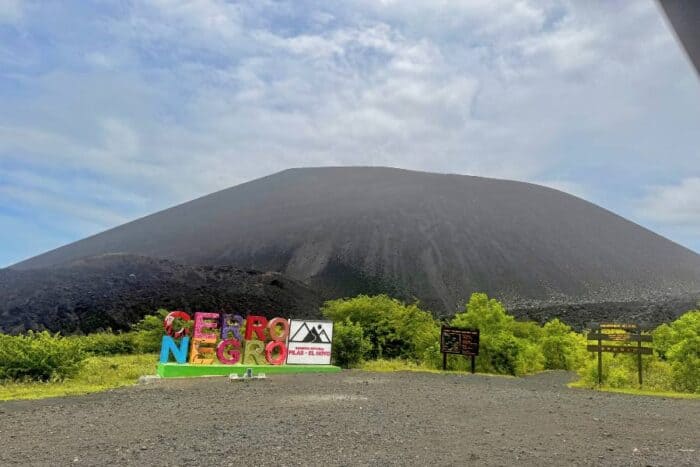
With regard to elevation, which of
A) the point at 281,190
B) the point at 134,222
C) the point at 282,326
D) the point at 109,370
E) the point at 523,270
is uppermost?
the point at 281,190

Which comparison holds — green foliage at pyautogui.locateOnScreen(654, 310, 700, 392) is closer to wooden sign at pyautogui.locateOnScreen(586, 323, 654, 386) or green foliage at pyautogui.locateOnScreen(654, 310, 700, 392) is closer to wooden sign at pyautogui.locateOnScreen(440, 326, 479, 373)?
wooden sign at pyautogui.locateOnScreen(586, 323, 654, 386)

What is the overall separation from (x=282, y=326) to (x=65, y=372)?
5.73 meters

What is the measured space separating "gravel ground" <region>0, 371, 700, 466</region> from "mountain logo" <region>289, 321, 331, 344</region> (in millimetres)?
5017

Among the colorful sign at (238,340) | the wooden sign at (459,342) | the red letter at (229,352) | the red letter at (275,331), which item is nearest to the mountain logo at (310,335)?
the colorful sign at (238,340)

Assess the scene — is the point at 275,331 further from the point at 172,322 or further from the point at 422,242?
the point at 422,242

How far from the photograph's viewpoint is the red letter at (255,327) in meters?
14.9

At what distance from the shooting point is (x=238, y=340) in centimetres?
1480

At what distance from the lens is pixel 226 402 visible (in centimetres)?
864

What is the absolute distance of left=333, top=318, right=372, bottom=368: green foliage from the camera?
17.6m

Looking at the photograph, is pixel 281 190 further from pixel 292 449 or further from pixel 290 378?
pixel 292 449

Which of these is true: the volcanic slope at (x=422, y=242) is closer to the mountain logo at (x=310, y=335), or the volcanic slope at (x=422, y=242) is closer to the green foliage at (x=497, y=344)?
the green foliage at (x=497, y=344)

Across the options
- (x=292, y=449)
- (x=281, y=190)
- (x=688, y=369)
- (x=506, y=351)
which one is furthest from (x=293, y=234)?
(x=292, y=449)

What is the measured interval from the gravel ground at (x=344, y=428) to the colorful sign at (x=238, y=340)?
3114 millimetres

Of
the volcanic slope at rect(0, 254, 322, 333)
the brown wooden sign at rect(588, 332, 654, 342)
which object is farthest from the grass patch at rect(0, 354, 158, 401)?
the volcanic slope at rect(0, 254, 322, 333)
